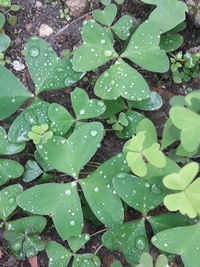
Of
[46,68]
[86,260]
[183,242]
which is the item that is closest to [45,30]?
[46,68]

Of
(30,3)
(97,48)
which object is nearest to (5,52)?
(30,3)

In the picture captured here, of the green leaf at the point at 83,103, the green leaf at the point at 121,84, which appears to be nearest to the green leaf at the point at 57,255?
the green leaf at the point at 83,103

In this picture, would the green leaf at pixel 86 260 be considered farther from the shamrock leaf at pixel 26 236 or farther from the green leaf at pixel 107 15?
the green leaf at pixel 107 15

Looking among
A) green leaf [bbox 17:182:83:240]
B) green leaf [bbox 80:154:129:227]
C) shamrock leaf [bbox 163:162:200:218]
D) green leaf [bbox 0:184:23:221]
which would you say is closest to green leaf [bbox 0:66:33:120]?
green leaf [bbox 0:184:23:221]

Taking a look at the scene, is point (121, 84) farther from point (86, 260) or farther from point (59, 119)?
point (86, 260)

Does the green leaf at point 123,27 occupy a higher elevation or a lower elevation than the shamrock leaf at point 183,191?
higher

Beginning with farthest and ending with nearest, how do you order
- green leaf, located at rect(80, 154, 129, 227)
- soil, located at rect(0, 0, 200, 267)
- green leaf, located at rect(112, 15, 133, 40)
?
green leaf, located at rect(112, 15, 133, 40)
soil, located at rect(0, 0, 200, 267)
green leaf, located at rect(80, 154, 129, 227)

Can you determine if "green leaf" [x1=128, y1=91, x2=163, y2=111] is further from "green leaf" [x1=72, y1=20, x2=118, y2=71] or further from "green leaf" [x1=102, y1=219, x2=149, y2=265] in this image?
"green leaf" [x1=102, y1=219, x2=149, y2=265]
